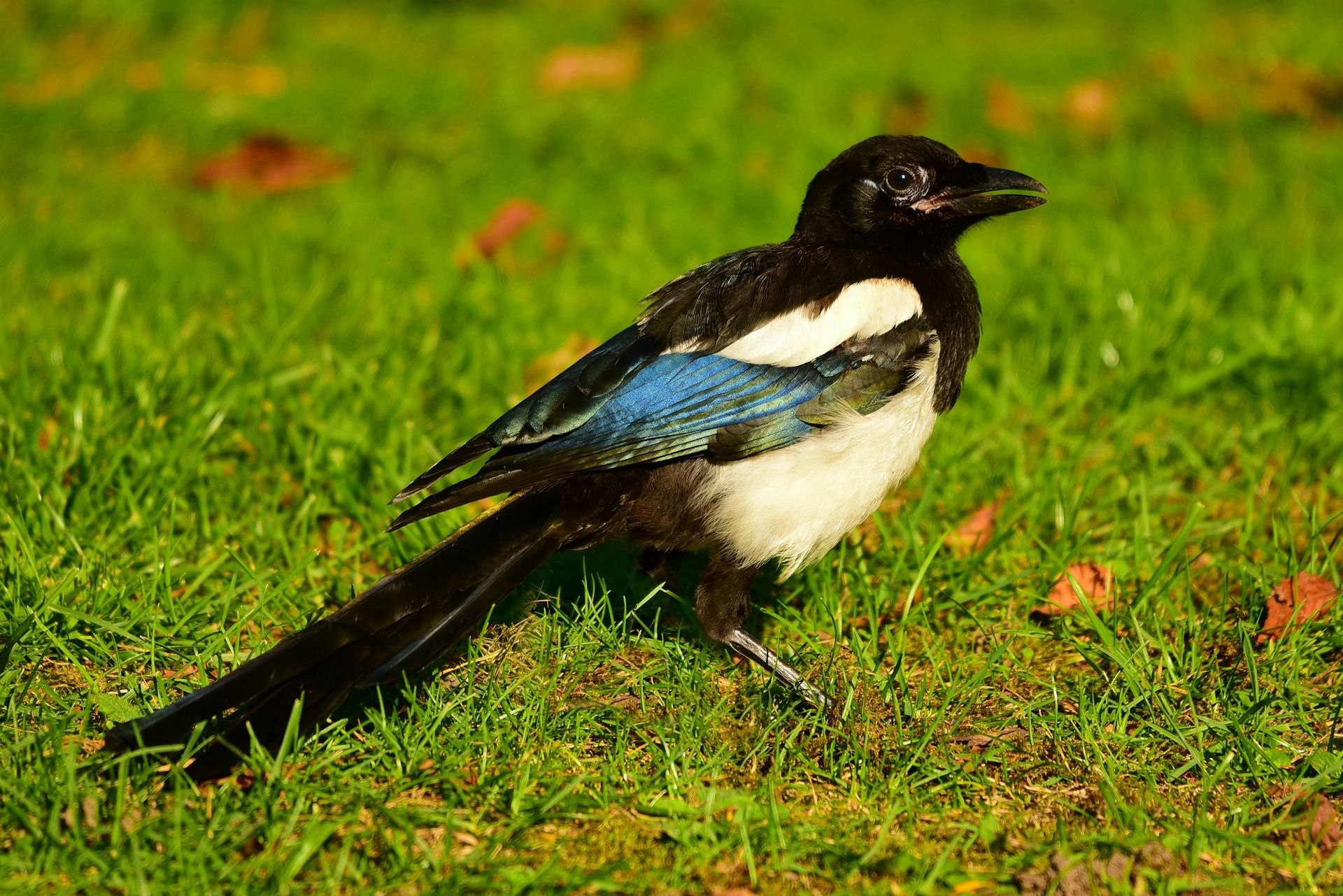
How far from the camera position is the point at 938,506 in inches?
130

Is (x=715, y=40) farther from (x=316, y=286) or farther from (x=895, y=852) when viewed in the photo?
(x=895, y=852)

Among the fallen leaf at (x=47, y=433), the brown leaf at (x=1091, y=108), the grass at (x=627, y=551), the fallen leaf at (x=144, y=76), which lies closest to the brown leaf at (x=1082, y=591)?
the grass at (x=627, y=551)

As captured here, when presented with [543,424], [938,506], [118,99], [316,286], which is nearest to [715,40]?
[118,99]

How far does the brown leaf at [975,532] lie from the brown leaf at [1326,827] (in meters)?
1.03

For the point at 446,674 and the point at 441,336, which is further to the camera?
the point at 441,336

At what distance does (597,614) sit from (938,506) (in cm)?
102

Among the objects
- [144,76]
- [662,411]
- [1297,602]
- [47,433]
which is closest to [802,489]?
[662,411]

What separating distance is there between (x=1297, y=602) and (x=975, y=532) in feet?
2.37

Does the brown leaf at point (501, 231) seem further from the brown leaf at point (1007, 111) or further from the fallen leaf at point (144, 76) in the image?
the fallen leaf at point (144, 76)

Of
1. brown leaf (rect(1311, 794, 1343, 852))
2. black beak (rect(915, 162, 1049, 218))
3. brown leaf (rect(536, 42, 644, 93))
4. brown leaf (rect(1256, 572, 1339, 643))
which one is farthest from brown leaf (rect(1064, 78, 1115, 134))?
brown leaf (rect(1311, 794, 1343, 852))

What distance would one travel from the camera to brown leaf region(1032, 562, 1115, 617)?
2846 mm

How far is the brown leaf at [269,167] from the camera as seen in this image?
5469 mm

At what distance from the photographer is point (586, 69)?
6379 mm

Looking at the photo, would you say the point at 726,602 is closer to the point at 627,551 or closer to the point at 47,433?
the point at 627,551
